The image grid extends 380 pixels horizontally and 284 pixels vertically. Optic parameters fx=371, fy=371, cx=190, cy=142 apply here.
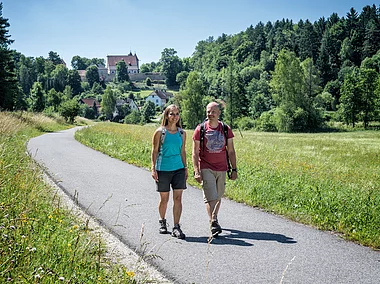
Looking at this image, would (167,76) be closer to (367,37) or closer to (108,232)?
(367,37)

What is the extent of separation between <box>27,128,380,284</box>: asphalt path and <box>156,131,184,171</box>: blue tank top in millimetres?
1105

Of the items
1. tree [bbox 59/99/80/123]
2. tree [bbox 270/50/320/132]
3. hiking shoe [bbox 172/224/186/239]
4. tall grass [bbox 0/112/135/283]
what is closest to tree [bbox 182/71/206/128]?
tree [bbox 270/50/320/132]

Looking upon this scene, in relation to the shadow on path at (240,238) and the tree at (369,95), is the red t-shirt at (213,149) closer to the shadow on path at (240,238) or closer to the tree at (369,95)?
the shadow on path at (240,238)

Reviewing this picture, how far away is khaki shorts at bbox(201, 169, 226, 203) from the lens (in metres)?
6.23

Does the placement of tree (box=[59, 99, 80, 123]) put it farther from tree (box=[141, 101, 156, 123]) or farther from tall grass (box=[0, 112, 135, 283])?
tall grass (box=[0, 112, 135, 283])

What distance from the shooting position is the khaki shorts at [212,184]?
6234mm

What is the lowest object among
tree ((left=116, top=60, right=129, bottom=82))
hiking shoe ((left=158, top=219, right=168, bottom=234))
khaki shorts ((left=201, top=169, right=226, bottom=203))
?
hiking shoe ((left=158, top=219, right=168, bottom=234))

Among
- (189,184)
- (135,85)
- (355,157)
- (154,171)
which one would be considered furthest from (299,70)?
(135,85)

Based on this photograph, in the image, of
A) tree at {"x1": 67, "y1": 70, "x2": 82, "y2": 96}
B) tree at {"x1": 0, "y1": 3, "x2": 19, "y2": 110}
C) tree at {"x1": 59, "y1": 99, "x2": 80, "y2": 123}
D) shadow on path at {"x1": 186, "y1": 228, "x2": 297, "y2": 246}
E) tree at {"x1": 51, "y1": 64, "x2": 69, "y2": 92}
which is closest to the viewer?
shadow on path at {"x1": 186, "y1": 228, "x2": 297, "y2": 246}

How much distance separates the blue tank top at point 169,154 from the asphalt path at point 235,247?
1105 mm

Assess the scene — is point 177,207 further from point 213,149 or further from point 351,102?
point 351,102

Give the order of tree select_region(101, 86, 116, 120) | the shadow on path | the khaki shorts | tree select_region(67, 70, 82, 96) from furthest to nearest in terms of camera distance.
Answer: tree select_region(67, 70, 82, 96) < tree select_region(101, 86, 116, 120) < the khaki shorts < the shadow on path

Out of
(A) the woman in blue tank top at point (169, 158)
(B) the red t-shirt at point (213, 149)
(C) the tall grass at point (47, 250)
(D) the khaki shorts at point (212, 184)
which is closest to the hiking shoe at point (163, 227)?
(A) the woman in blue tank top at point (169, 158)

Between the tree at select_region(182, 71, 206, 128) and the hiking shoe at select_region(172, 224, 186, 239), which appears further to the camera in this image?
the tree at select_region(182, 71, 206, 128)
